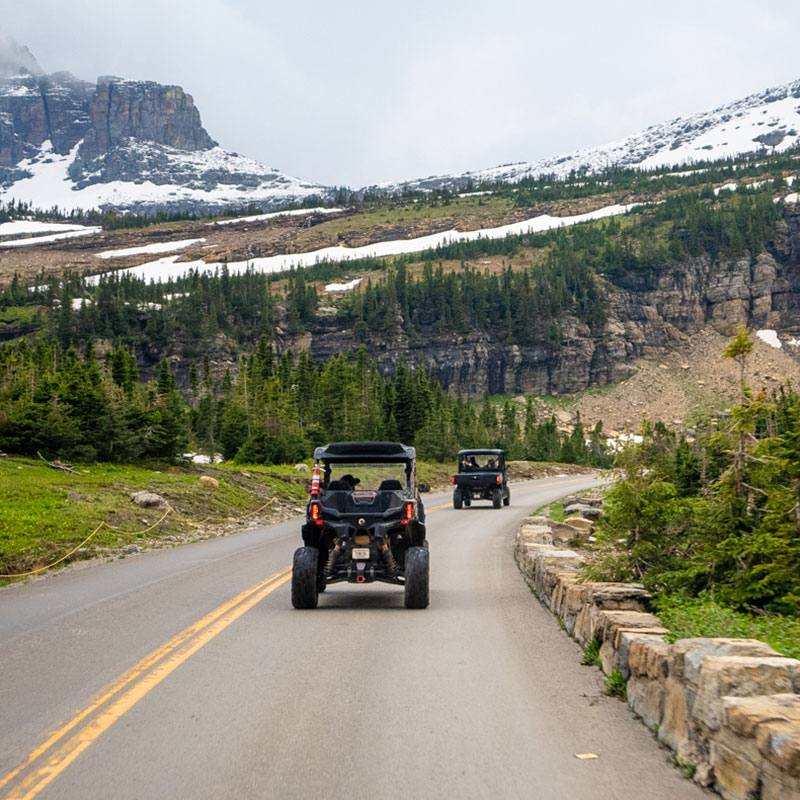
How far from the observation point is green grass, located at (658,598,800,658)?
21.9ft

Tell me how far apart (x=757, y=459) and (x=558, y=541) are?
528 inches

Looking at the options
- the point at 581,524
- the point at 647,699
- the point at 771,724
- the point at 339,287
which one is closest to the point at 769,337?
the point at 339,287

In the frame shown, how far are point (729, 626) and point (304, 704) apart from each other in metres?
3.66

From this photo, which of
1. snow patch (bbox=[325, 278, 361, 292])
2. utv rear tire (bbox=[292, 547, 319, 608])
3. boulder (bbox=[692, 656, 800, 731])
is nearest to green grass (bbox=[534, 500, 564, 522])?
utv rear tire (bbox=[292, 547, 319, 608])

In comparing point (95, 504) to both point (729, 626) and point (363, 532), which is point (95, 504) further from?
point (729, 626)

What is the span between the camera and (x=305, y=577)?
1113 cm

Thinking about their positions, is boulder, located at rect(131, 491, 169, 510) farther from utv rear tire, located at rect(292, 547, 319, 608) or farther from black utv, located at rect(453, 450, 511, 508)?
utv rear tire, located at rect(292, 547, 319, 608)

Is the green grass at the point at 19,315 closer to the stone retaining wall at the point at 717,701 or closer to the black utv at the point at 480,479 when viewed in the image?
the black utv at the point at 480,479

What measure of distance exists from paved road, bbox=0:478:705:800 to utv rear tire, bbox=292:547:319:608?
0.28 m

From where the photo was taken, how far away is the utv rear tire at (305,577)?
36.5 ft

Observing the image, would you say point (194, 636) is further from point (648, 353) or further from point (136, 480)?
point (648, 353)

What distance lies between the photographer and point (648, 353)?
169 m

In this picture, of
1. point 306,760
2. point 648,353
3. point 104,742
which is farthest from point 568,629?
point 648,353

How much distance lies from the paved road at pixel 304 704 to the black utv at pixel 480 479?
22777 mm
